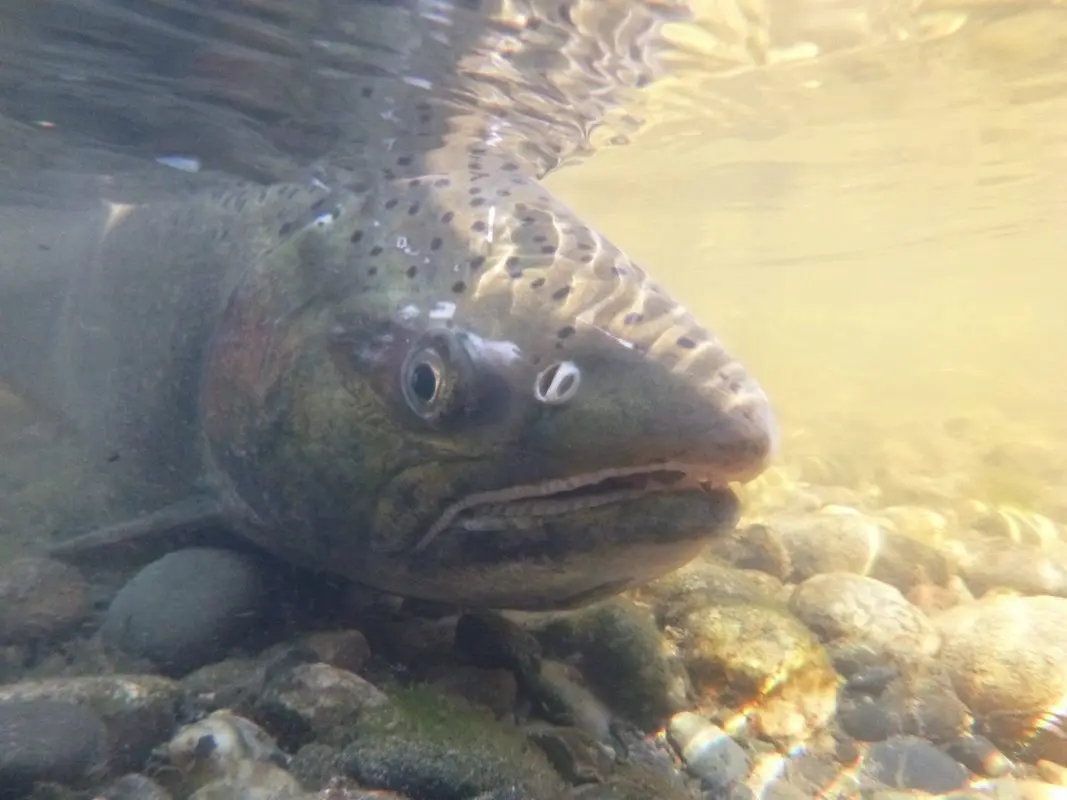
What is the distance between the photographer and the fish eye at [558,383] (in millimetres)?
2963

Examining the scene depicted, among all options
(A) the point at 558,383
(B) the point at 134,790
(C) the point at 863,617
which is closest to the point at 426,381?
(A) the point at 558,383

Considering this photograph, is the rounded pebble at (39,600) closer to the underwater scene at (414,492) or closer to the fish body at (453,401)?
the underwater scene at (414,492)

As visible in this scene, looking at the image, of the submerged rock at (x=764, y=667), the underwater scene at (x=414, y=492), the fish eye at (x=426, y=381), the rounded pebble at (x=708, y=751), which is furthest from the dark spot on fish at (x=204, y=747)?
the submerged rock at (x=764, y=667)

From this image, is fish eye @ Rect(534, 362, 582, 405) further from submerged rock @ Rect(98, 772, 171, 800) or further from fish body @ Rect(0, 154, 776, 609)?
submerged rock @ Rect(98, 772, 171, 800)

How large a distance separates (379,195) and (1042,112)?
16995mm

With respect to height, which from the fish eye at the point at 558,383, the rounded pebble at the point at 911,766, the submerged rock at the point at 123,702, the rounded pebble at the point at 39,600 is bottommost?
the rounded pebble at the point at 39,600

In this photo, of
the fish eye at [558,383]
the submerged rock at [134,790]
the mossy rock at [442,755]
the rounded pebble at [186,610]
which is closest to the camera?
the submerged rock at [134,790]

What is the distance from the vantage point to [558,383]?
2994 mm

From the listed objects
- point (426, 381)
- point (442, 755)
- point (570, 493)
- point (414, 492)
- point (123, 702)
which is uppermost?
point (426, 381)

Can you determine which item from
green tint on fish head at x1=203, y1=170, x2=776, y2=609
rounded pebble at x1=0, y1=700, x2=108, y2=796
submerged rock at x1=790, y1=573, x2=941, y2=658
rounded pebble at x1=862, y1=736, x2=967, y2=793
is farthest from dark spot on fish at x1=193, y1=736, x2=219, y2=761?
submerged rock at x1=790, y1=573, x2=941, y2=658

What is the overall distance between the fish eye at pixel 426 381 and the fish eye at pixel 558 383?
0.40 meters

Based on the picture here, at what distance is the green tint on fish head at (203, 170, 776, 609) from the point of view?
283 centimetres

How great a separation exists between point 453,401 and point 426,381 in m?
0.17

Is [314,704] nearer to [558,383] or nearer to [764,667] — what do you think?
[558,383]
